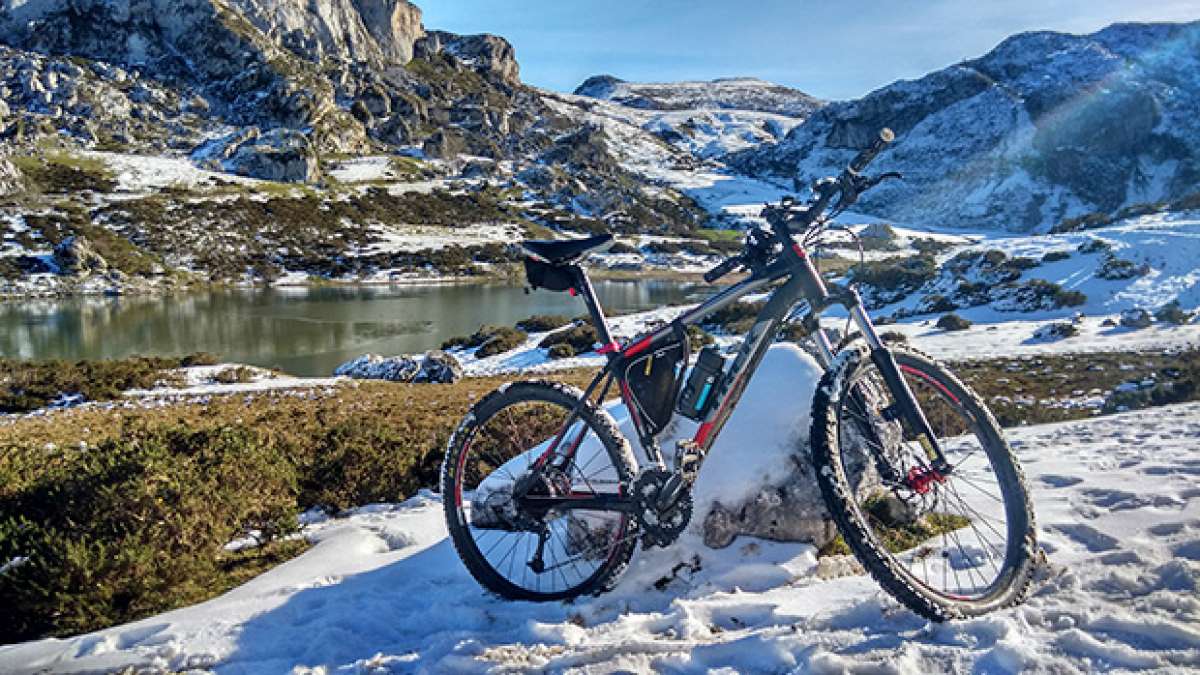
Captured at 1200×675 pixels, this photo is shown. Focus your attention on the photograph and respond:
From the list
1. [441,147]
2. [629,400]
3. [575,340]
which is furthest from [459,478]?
[441,147]

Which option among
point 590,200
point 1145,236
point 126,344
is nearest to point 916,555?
point 1145,236

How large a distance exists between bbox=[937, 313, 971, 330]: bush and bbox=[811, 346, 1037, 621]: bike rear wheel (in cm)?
2580

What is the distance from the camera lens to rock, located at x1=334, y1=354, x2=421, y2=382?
24.6m

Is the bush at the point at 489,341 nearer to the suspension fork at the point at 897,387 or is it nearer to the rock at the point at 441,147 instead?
the suspension fork at the point at 897,387

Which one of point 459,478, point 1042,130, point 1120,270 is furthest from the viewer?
point 1042,130

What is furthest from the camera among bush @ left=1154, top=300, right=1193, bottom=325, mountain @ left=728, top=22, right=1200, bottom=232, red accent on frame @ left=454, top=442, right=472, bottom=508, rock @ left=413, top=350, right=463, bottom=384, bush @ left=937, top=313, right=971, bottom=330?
mountain @ left=728, top=22, right=1200, bottom=232

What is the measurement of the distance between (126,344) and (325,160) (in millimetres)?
86899

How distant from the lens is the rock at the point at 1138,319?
21.9 metres

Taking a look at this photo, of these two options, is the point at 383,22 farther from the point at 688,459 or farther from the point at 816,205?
the point at 688,459

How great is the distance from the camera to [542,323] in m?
36.6

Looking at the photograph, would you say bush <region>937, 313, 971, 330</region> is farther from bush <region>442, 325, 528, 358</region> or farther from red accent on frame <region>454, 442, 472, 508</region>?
red accent on frame <region>454, 442, 472, 508</region>

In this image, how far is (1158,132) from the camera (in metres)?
105

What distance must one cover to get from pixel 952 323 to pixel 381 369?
82.1ft

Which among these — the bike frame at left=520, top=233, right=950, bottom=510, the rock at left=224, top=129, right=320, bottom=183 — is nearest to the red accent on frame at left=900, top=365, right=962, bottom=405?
the bike frame at left=520, top=233, right=950, bottom=510
